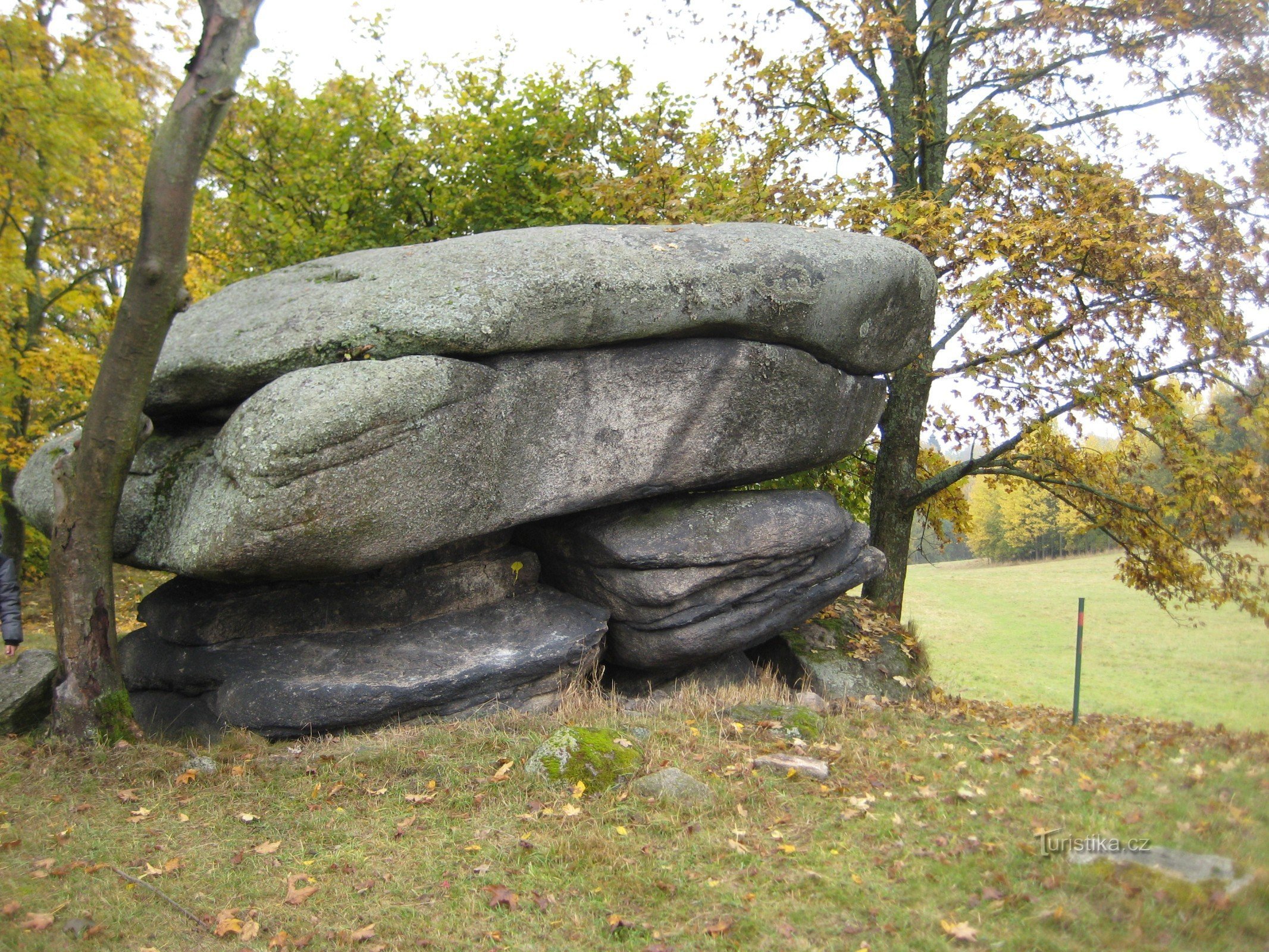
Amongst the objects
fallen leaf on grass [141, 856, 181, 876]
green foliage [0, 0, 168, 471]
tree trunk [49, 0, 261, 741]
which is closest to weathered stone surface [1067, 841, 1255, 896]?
fallen leaf on grass [141, 856, 181, 876]

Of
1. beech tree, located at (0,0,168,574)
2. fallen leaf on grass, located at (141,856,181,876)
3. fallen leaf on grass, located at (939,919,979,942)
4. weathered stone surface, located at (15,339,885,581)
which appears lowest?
fallen leaf on grass, located at (141,856,181,876)

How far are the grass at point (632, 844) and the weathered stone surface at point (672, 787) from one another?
5.0 inches

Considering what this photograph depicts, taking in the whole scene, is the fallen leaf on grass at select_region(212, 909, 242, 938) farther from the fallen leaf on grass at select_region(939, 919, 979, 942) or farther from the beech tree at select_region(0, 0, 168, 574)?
the beech tree at select_region(0, 0, 168, 574)

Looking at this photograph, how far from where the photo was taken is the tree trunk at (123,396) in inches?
300

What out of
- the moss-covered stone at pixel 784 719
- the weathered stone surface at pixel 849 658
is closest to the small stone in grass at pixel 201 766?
the moss-covered stone at pixel 784 719

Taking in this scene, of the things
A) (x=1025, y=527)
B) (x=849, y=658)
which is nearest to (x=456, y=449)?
(x=849, y=658)

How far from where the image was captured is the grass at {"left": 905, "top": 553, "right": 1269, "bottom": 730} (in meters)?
4.98

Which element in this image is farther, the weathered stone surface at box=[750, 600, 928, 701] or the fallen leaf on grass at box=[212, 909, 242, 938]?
the weathered stone surface at box=[750, 600, 928, 701]

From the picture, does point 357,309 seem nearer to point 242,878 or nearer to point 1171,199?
point 242,878

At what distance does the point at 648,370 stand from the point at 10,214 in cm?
1409

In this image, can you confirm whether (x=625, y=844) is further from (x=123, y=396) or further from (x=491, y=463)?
(x=123, y=396)

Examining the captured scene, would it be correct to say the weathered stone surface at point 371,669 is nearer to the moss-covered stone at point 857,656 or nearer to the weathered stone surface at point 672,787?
the weathered stone surface at point 672,787

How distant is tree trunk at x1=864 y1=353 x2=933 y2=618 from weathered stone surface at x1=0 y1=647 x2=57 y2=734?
1091 cm

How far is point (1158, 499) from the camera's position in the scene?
13.5 m
